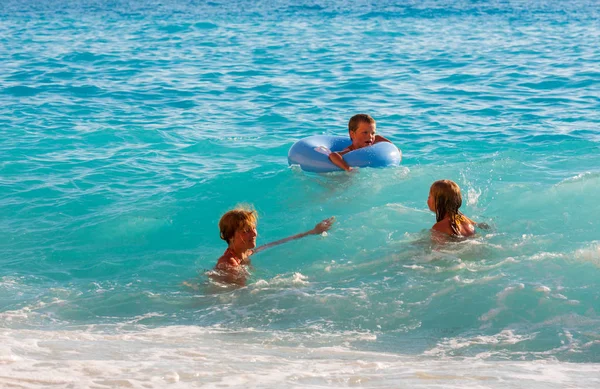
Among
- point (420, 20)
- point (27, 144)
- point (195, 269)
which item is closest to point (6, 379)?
point (195, 269)

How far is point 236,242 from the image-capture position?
233 inches

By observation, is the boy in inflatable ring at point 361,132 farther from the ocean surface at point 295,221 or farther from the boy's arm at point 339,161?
the ocean surface at point 295,221

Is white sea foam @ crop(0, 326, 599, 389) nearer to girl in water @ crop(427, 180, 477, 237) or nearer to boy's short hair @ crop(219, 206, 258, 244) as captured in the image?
boy's short hair @ crop(219, 206, 258, 244)

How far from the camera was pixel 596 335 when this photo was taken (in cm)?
499

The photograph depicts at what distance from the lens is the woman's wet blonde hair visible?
245 inches

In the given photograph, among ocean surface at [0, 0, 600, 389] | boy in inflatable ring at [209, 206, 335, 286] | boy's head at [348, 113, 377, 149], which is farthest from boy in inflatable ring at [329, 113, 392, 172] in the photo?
boy in inflatable ring at [209, 206, 335, 286]

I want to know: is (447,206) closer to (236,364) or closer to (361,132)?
(361,132)

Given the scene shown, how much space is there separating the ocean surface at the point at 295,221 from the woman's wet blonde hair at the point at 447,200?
0.19 m

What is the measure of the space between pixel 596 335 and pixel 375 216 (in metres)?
2.66

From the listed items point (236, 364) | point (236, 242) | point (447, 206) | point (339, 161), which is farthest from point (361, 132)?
point (236, 364)

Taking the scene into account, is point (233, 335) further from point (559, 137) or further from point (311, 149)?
point (559, 137)

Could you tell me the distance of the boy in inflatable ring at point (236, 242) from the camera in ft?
19.1

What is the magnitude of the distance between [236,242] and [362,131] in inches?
116

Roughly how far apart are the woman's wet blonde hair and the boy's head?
7.43ft
